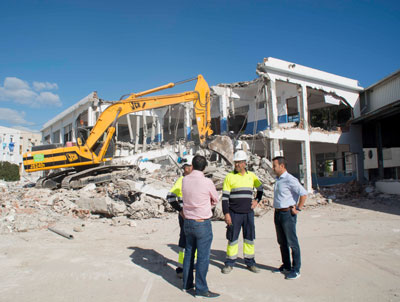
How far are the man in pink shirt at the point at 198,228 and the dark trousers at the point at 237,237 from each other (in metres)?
0.78

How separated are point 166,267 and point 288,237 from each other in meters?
1.81

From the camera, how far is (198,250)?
3.33 m

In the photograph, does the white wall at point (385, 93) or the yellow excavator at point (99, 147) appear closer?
the yellow excavator at point (99, 147)

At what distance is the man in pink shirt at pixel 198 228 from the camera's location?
329 centimetres

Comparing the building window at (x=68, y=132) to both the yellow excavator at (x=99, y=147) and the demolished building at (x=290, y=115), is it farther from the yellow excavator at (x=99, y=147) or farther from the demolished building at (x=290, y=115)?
the yellow excavator at (x=99, y=147)

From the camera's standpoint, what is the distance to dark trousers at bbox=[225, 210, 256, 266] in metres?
4.09

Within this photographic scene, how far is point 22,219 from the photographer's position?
7.64m

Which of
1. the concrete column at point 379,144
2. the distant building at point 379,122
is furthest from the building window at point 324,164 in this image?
the concrete column at point 379,144

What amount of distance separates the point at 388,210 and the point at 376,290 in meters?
8.06

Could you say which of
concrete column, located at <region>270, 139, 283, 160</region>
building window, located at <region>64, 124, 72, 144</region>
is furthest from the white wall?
building window, located at <region>64, 124, 72, 144</region>

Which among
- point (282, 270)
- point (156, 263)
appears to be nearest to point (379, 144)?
point (282, 270)

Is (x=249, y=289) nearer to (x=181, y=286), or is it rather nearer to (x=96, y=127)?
(x=181, y=286)

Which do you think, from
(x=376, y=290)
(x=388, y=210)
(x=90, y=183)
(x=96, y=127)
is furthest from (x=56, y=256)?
(x=388, y=210)

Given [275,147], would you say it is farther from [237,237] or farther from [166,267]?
[166,267]
